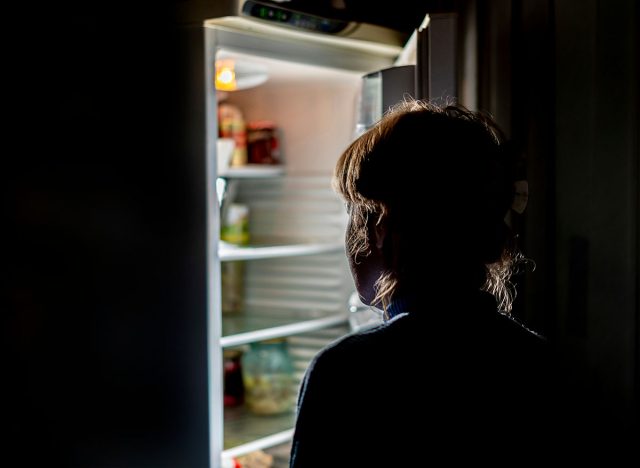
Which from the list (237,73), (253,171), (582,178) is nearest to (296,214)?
(253,171)

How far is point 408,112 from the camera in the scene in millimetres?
810

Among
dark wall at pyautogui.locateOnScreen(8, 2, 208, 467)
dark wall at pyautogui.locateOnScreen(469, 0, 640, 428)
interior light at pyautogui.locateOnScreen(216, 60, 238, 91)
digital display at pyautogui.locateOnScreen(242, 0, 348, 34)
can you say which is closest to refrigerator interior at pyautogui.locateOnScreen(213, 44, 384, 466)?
interior light at pyautogui.locateOnScreen(216, 60, 238, 91)

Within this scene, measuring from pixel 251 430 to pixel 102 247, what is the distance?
84cm

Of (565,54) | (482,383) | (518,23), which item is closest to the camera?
(482,383)

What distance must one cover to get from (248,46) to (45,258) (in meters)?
0.74

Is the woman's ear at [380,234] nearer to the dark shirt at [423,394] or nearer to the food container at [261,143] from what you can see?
the dark shirt at [423,394]

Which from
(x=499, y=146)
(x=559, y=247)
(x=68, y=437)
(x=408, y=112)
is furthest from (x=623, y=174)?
(x=68, y=437)

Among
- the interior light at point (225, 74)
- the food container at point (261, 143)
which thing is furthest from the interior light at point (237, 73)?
the food container at point (261, 143)

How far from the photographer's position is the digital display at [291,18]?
169cm

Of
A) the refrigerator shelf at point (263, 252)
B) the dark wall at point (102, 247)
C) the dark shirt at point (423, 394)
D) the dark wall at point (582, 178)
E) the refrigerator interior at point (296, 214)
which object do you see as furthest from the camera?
the refrigerator interior at point (296, 214)

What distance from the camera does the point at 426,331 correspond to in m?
0.74

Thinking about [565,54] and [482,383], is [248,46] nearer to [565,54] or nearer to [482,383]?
[565,54]

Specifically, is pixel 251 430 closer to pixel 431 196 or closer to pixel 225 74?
pixel 225 74

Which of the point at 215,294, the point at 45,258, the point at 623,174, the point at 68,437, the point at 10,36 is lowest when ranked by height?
the point at 68,437
